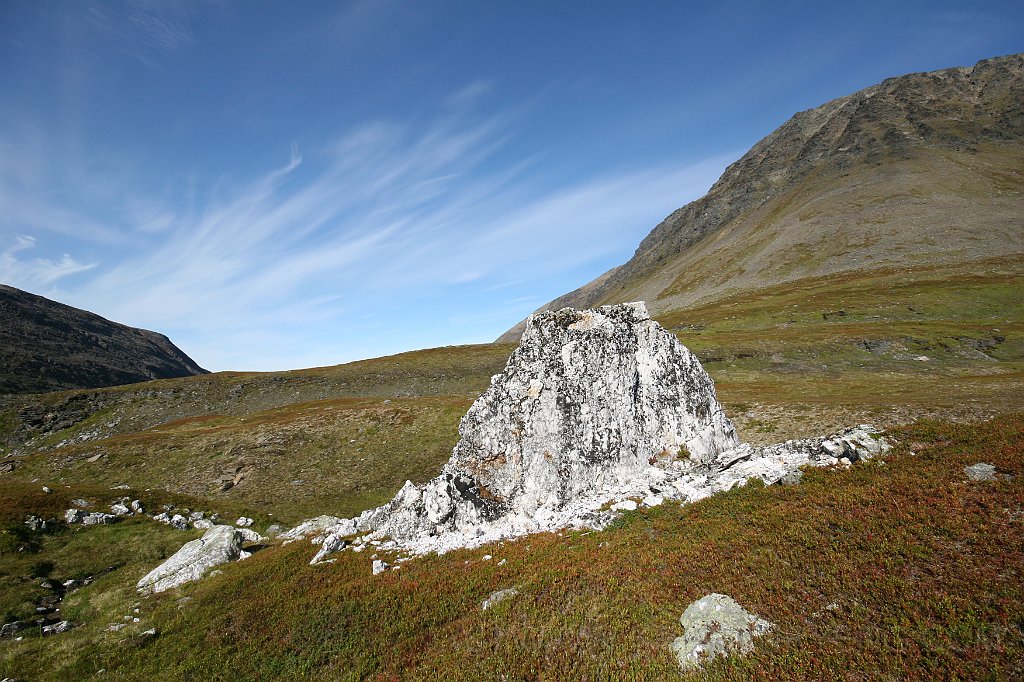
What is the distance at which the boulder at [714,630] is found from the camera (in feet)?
30.5

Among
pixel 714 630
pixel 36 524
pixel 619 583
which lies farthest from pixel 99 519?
pixel 714 630

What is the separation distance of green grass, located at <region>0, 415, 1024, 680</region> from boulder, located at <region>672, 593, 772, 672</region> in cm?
30

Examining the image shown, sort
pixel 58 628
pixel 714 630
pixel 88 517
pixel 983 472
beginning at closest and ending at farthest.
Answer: pixel 714 630
pixel 983 472
pixel 58 628
pixel 88 517

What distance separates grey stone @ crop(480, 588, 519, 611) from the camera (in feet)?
42.9

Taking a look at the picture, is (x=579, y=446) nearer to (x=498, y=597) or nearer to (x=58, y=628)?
(x=498, y=597)

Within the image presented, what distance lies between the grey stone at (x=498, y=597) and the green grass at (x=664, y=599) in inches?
13.5

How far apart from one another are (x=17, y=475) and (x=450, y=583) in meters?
57.0

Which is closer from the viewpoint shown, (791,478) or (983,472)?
(983,472)

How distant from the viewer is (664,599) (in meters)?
11.2

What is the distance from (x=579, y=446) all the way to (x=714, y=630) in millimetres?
12017

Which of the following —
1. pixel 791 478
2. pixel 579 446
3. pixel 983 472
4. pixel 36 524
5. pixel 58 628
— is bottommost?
pixel 791 478

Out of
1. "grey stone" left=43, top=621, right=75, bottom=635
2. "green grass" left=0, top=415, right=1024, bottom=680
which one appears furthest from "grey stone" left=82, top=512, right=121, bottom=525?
"grey stone" left=43, top=621, right=75, bottom=635

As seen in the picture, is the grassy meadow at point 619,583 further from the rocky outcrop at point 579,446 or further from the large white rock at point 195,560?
the rocky outcrop at point 579,446

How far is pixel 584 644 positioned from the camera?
10.5 metres
